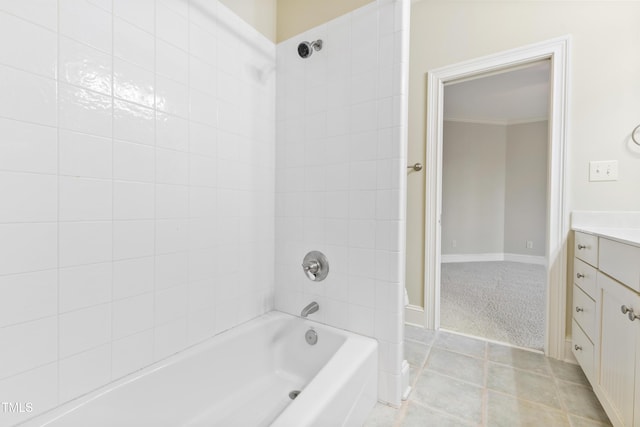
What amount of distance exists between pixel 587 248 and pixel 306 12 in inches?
80.1

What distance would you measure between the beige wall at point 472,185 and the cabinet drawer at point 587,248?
3.38 m

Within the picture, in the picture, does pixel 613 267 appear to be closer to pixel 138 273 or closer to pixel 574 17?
pixel 574 17

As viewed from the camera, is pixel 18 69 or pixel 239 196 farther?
pixel 239 196

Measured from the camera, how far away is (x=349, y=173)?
141cm

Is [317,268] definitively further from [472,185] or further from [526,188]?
[526,188]

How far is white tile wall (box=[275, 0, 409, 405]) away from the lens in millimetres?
1292

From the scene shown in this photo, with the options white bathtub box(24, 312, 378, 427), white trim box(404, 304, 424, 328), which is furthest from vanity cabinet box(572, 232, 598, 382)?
white bathtub box(24, 312, 378, 427)

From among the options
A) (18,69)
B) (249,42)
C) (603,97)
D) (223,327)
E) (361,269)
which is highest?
(249,42)

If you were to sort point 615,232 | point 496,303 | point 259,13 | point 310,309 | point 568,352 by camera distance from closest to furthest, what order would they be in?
point 615,232, point 310,309, point 259,13, point 568,352, point 496,303

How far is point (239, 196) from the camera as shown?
57.6 inches

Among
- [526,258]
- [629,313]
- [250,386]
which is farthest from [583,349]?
[526,258]

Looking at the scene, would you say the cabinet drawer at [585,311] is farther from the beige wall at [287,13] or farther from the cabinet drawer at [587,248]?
the beige wall at [287,13]

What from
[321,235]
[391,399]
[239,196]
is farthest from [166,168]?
[391,399]

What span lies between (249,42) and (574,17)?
6.38 ft
